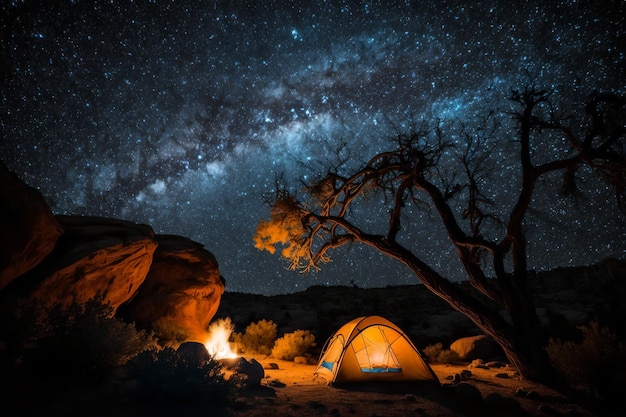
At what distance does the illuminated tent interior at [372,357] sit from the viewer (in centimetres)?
909

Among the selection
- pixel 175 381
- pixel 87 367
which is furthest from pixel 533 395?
pixel 87 367

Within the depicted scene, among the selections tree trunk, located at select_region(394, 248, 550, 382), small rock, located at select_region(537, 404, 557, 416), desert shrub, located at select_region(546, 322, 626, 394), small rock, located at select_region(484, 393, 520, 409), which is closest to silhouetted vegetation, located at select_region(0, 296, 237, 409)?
small rock, located at select_region(484, 393, 520, 409)

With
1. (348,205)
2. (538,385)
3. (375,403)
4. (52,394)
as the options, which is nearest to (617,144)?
(538,385)

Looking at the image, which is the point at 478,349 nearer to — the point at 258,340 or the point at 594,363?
the point at 594,363

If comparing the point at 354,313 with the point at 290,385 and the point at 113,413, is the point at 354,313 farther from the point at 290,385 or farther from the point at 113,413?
the point at 113,413

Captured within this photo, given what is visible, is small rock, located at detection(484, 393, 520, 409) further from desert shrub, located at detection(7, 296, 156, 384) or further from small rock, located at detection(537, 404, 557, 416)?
desert shrub, located at detection(7, 296, 156, 384)

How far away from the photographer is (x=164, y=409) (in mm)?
5223

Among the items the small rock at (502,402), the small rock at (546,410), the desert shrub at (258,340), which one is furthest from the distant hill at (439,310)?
the small rock at (502,402)

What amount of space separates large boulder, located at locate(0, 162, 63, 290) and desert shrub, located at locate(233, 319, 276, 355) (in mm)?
8126

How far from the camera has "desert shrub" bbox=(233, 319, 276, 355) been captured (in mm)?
14234

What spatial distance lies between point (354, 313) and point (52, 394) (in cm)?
1855

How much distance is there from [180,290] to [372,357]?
7.92 m

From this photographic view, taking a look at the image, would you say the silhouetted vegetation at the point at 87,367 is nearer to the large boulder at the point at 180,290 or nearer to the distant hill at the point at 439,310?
the large boulder at the point at 180,290

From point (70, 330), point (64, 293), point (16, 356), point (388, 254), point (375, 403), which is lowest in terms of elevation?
point (375, 403)
